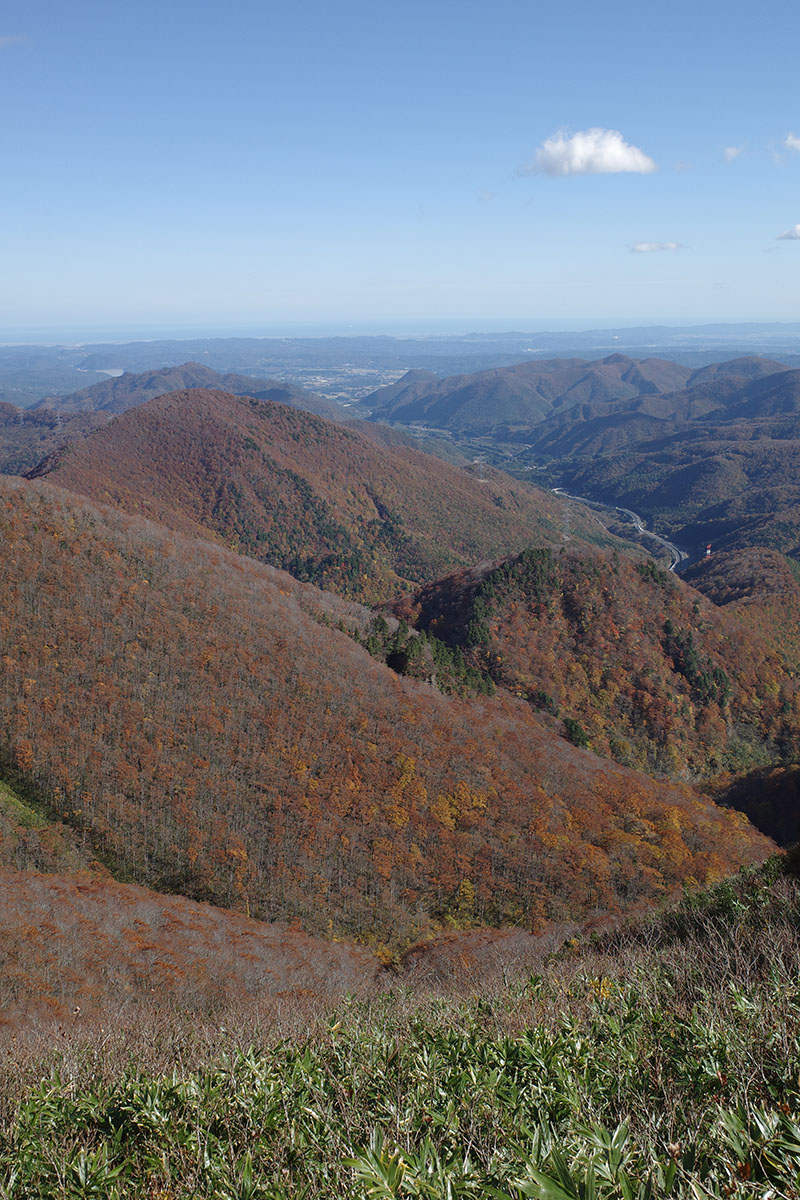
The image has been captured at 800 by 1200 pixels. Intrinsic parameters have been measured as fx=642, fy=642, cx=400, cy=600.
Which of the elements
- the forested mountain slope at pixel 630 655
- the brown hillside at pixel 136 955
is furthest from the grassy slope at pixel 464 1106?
the forested mountain slope at pixel 630 655

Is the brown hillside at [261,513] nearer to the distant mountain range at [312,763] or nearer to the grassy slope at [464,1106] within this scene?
the distant mountain range at [312,763]

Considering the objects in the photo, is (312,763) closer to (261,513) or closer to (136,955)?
(136,955)

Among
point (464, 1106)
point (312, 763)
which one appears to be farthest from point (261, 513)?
point (464, 1106)

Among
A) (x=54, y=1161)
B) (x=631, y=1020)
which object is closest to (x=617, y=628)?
(x=631, y=1020)

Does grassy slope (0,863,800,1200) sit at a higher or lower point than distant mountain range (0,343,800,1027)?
higher

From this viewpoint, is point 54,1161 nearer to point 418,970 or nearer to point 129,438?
point 418,970

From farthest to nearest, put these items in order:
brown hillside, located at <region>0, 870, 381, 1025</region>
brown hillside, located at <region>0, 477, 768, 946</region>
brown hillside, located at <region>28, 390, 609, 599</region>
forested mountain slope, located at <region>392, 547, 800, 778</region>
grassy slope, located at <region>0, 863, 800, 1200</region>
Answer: brown hillside, located at <region>28, 390, 609, 599</region> → forested mountain slope, located at <region>392, 547, 800, 778</region> → brown hillside, located at <region>0, 477, 768, 946</region> → brown hillside, located at <region>0, 870, 381, 1025</region> → grassy slope, located at <region>0, 863, 800, 1200</region>

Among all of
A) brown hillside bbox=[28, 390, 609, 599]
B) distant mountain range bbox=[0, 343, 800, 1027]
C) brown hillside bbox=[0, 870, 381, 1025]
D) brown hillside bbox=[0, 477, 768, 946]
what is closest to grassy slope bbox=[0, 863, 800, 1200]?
brown hillside bbox=[0, 870, 381, 1025]

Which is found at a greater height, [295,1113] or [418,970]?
[295,1113]

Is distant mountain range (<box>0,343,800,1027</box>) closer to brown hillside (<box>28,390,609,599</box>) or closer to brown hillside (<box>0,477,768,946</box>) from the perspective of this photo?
brown hillside (<box>0,477,768,946</box>)
